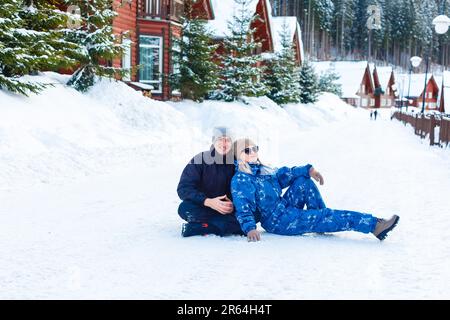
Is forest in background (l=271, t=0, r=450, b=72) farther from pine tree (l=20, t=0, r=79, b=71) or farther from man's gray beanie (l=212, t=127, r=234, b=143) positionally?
man's gray beanie (l=212, t=127, r=234, b=143)

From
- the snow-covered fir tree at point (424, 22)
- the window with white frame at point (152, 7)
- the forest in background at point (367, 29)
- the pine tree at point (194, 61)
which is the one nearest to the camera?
the pine tree at point (194, 61)

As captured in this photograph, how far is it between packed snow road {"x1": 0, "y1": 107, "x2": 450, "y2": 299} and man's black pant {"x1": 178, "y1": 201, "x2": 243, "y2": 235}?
142 millimetres

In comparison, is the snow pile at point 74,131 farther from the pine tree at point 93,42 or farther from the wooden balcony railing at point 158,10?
the wooden balcony railing at point 158,10

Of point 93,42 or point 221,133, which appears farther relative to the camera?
point 93,42

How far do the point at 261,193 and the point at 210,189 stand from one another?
1.74 feet

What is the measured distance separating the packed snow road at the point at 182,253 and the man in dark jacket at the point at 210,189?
5.7 inches

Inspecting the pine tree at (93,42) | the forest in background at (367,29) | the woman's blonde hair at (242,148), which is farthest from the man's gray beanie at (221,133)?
the forest in background at (367,29)

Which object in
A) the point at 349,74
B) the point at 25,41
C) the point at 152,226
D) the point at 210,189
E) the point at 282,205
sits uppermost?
the point at 349,74

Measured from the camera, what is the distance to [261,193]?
5254 millimetres

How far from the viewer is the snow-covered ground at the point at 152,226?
3.90 metres

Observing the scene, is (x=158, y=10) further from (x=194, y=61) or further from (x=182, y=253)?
(x=182, y=253)

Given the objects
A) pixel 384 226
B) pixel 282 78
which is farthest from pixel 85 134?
pixel 282 78

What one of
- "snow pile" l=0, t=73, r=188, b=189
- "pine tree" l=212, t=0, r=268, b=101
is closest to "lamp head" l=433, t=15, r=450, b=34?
"pine tree" l=212, t=0, r=268, b=101

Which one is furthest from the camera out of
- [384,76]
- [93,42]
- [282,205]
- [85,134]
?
[384,76]
